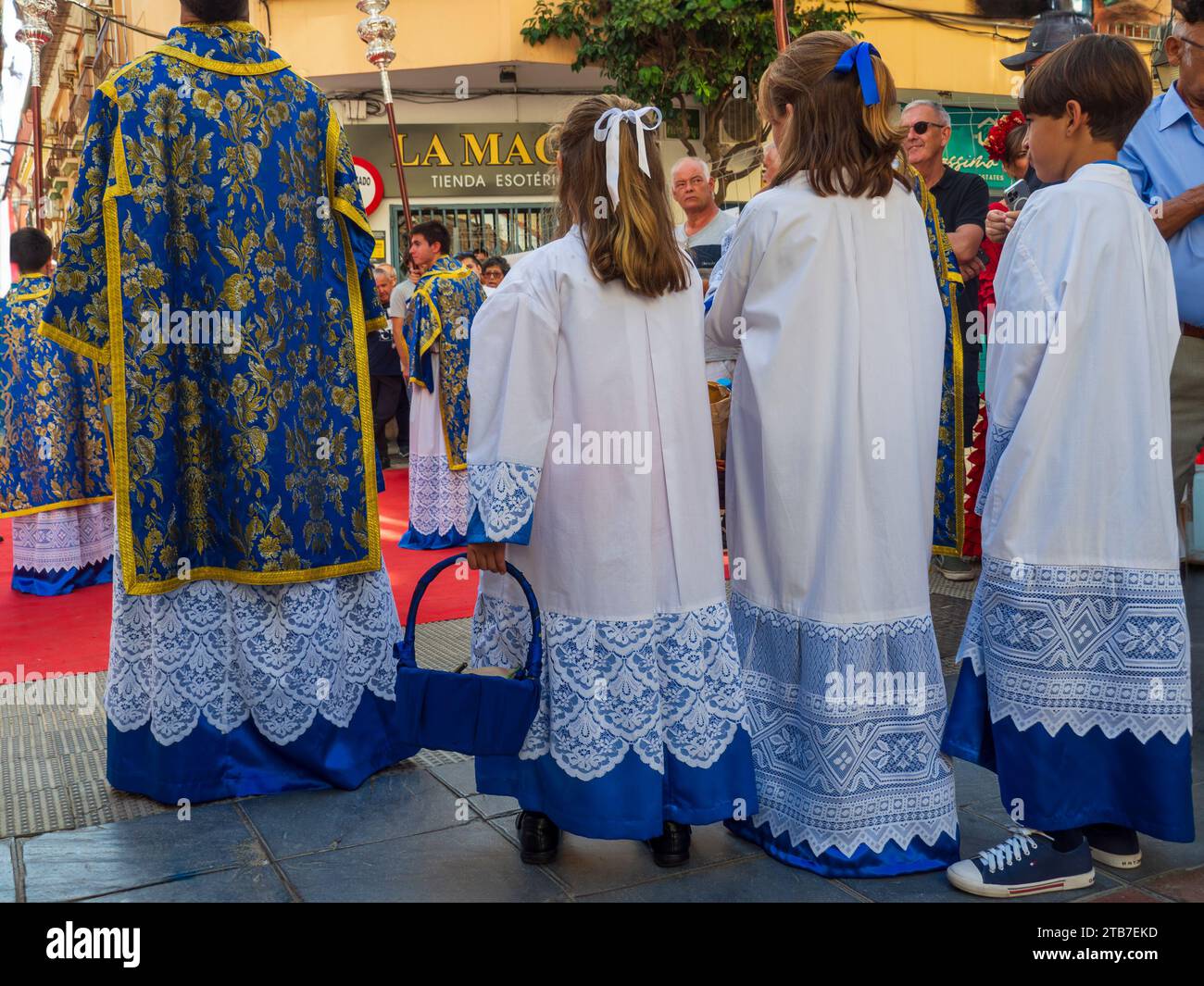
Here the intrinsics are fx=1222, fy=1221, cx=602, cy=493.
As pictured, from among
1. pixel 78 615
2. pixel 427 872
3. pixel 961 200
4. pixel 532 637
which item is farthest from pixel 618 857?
pixel 78 615

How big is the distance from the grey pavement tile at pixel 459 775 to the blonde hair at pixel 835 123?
74.2 inches

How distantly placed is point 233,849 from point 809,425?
5.82 ft

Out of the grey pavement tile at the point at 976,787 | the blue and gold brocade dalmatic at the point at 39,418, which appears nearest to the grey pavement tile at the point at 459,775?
the grey pavement tile at the point at 976,787

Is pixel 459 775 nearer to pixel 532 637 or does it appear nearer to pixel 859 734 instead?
pixel 532 637

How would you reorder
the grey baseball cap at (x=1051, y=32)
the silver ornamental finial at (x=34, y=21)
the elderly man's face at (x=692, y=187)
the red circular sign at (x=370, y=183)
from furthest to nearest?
the red circular sign at (x=370, y=183), the silver ornamental finial at (x=34, y=21), the elderly man's face at (x=692, y=187), the grey baseball cap at (x=1051, y=32)

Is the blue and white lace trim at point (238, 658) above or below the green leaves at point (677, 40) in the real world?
below

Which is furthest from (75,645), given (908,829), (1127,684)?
(1127,684)

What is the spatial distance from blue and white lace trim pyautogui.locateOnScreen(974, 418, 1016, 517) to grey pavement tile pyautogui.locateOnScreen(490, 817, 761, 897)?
101cm

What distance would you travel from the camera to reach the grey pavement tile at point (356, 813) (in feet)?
10.3

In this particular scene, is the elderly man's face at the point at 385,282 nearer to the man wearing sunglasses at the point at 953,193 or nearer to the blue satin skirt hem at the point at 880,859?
the man wearing sunglasses at the point at 953,193

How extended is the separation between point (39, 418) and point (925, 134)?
486cm

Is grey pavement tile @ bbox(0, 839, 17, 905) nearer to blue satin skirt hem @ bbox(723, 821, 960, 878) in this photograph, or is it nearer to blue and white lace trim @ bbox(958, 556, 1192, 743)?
blue satin skirt hem @ bbox(723, 821, 960, 878)

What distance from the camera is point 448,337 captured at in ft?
25.4
